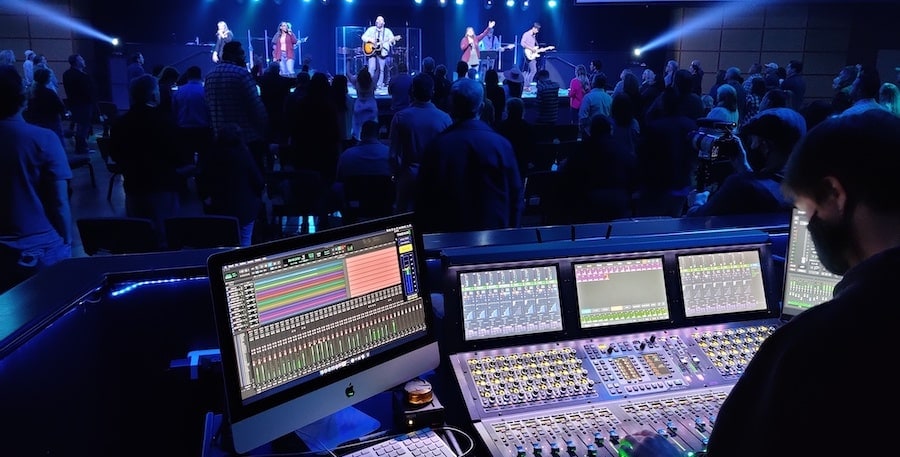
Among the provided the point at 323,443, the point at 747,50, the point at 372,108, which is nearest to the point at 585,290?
the point at 323,443

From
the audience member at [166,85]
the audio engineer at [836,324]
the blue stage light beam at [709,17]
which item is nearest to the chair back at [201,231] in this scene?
the audio engineer at [836,324]

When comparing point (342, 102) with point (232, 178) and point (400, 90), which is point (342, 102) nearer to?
point (400, 90)

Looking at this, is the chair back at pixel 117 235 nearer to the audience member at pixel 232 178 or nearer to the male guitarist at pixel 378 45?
the audience member at pixel 232 178

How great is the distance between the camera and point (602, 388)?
6.48 feet

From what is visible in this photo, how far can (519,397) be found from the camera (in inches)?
75.0

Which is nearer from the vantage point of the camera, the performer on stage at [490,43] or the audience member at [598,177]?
the audience member at [598,177]

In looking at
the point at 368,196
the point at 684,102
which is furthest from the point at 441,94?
the point at 368,196

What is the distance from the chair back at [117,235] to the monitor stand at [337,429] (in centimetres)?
215

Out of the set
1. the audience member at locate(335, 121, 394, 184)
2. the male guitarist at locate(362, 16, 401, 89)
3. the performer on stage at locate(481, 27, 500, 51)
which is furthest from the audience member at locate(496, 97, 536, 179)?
the performer on stage at locate(481, 27, 500, 51)

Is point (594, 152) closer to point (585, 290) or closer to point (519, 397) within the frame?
point (585, 290)

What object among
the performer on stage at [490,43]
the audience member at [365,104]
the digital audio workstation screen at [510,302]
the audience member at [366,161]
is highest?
the performer on stage at [490,43]

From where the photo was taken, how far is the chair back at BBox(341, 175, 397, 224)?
198 inches

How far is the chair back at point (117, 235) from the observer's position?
3.60 m

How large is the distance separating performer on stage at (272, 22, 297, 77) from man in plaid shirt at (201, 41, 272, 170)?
28.1ft
